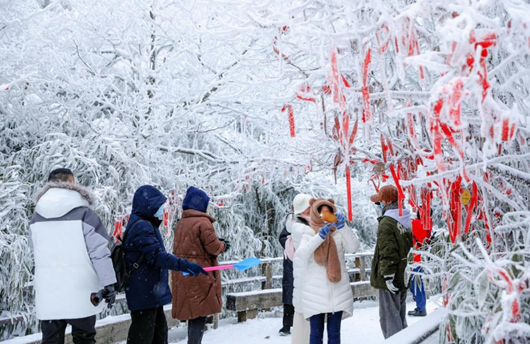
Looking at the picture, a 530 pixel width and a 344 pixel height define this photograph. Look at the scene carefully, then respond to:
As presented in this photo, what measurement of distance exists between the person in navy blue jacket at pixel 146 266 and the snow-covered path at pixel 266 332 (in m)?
2.87

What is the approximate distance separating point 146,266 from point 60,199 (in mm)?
923

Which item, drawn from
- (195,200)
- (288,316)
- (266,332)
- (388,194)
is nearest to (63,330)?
(195,200)

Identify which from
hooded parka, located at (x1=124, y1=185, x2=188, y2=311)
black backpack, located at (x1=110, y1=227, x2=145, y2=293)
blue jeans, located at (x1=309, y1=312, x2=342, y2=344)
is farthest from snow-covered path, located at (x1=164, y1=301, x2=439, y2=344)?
black backpack, located at (x1=110, y1=227, x2=145, y2=293)

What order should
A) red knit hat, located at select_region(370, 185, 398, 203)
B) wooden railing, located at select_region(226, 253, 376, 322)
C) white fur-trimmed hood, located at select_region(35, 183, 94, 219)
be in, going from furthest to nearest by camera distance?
wooden railing, located at select_region(226, 253, 376, 322), red knit hat, located at select_region(370, 185, 398, 203), white fur-trimmed hood, located at select_region(35, 183, 94, 219)

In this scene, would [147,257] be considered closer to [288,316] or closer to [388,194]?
[388,194]

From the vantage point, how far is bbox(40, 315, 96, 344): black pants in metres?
4.09

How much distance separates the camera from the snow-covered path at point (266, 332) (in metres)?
7.20

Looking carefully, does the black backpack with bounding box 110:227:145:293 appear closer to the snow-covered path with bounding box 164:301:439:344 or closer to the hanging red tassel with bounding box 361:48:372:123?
the hanging red tassel with bounding box 361:48:372:123

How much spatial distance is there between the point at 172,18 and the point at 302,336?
13.7ft

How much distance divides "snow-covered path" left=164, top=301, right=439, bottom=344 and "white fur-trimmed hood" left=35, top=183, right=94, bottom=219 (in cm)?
368

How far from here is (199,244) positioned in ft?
17.8

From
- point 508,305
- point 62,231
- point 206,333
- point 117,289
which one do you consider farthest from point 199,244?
point 508,305

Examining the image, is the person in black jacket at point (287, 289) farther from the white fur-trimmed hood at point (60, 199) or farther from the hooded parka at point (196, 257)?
the white fur-trimmed hood at point (60, 199)

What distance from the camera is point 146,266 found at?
14.8 feet
